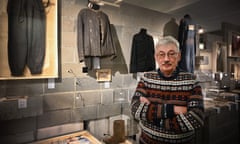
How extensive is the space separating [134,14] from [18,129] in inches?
81.6

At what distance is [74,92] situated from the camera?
1.86m

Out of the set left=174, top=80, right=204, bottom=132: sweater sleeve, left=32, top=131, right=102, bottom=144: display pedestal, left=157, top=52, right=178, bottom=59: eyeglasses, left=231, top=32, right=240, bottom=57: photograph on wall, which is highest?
left=231, top=32, right=240, bottom=57: photograph on wall

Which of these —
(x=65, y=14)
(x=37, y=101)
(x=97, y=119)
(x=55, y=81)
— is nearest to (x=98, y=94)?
(x=97, y=119)

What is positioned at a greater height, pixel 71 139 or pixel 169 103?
pixel 169 103

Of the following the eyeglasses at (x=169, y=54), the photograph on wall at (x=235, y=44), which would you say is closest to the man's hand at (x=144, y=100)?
the eyeglasses at (x=169, y=54)

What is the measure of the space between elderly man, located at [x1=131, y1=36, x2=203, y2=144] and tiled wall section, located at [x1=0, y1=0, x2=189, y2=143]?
575mm

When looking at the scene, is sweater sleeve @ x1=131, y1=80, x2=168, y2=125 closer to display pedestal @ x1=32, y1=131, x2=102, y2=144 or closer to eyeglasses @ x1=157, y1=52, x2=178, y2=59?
eyeglasses @ x1=157, y1=52, x2=178, y2=59

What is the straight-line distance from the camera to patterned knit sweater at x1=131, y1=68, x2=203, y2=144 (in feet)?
3.42

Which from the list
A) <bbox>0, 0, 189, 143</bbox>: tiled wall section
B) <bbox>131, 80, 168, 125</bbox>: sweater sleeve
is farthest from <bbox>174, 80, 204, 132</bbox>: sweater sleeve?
<bbox>0, 0, 189, 143</bbox>: tiled wall section

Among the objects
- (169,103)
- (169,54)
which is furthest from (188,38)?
(169,103)

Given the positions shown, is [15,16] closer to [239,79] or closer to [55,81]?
[55,81]

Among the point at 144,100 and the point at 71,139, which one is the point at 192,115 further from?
the point at 71,139

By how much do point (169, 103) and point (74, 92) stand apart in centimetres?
119

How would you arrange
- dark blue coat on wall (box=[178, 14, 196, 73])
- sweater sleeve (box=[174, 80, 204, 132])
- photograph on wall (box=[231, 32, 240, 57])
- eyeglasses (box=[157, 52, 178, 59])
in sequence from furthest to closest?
1. dark blue coat on wall (box=[178, 14, 196, 73])
2. photograph on wall (box=[231, 32, 240, 57])
3. eyeglasses (box=[157, 52, 178, 59])
4. sweater sleeve (box=[174, 80, 204, 132])
